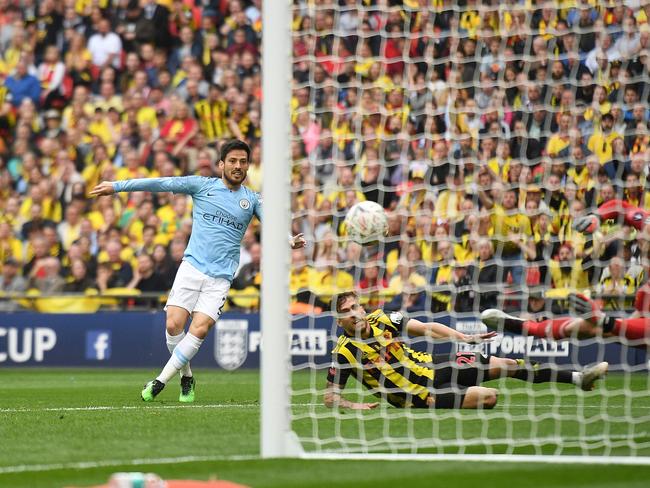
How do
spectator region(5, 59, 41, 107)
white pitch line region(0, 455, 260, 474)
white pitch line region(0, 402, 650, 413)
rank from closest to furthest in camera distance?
white pitch line region(0, 455, 260, 474)
white pitch line region(0, 402, 650, 413)
spectator region(5, 59, 41, 107)

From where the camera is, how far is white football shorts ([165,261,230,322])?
10750 mm

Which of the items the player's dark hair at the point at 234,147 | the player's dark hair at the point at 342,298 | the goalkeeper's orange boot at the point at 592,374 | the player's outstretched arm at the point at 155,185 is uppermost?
the player's dark hair at the point at 234,147

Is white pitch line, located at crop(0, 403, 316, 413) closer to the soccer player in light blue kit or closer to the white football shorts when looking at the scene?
the soccer player in light blue kit

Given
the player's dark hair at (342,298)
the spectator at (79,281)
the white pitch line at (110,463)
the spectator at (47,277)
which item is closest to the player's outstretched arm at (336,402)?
the player's dark hair at (342,298)

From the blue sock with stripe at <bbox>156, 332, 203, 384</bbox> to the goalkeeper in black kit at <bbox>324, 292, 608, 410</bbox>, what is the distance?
53.9 inches

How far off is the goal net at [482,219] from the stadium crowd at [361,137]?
0.04 meters

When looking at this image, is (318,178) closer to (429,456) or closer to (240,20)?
(240,20)

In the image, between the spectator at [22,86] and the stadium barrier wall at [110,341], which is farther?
the spectator at [22,86]

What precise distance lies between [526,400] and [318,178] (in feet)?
20.2

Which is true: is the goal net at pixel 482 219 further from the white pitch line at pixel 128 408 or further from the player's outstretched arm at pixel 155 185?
the player's outstretched arm at pixel 155 185

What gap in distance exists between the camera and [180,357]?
10523 millimetres

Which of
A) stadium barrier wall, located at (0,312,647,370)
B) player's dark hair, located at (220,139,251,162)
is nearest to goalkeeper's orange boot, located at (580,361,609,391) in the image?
player's dark hair, located at (220,139,251,162)

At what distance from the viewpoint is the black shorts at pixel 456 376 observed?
9406 millimetres

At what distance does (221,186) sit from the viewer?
10797mm
